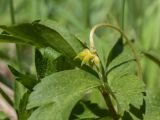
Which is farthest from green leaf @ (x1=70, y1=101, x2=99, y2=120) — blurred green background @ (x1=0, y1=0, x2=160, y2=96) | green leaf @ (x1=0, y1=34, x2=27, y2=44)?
blurred green background @ (x1=0, y1=0, x2=160, y2=96)

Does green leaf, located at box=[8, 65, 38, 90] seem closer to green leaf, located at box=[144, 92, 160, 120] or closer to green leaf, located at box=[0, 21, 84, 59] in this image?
green leaf, located at box=[0, 21, 84, 59]

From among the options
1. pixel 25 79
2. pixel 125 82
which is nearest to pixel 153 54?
pixel 125 82

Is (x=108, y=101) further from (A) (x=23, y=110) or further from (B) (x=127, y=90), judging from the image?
(A) (x=23, y=110)

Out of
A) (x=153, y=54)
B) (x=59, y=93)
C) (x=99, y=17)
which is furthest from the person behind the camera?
(x=99, y=17)

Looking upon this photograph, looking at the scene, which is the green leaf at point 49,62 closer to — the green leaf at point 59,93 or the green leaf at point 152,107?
the green leaf at point 59,93

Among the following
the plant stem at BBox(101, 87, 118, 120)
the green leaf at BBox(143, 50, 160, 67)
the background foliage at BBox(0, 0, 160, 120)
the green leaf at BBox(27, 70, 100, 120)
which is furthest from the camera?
the background foliage at BBox(0, 0, 160, 120)

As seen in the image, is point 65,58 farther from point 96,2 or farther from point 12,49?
point 96,2
